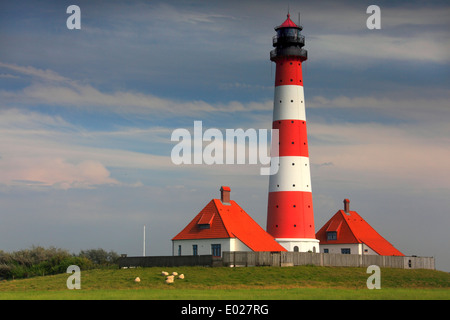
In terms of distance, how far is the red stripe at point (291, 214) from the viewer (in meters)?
62.5

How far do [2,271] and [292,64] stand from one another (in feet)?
108

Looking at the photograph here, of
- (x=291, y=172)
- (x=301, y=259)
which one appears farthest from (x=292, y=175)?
(x=301, y=259)

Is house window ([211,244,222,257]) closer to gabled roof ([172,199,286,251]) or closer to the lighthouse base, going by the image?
gabled roof ([172,199,286,251])

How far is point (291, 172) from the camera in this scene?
62531mm

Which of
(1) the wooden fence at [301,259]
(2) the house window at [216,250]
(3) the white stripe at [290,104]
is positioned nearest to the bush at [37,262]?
(2) the house window at [216,250]

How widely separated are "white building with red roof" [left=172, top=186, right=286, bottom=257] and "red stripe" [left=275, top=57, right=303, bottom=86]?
451 inches

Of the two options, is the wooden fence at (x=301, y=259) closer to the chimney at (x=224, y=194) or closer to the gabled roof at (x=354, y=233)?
the gabled roof at (x=354, y=233)

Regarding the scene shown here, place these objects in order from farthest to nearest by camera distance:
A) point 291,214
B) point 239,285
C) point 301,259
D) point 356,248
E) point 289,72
Result: 1. point 356,248
2. point 289,72
3. point 291,214
4. point 301,259
5. point 239,285

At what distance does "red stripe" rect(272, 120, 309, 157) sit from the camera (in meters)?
62.7

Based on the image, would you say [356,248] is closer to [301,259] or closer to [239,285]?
[301,259]

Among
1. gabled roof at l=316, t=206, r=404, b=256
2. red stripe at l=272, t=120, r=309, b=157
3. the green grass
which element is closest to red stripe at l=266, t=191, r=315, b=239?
red stripe at l=272, t=120, r=309, b=157

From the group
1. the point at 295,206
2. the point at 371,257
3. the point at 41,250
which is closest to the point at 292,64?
the point at 295,206

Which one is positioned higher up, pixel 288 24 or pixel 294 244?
pixel 288 24

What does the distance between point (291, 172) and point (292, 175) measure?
Result: 0.96 ft
